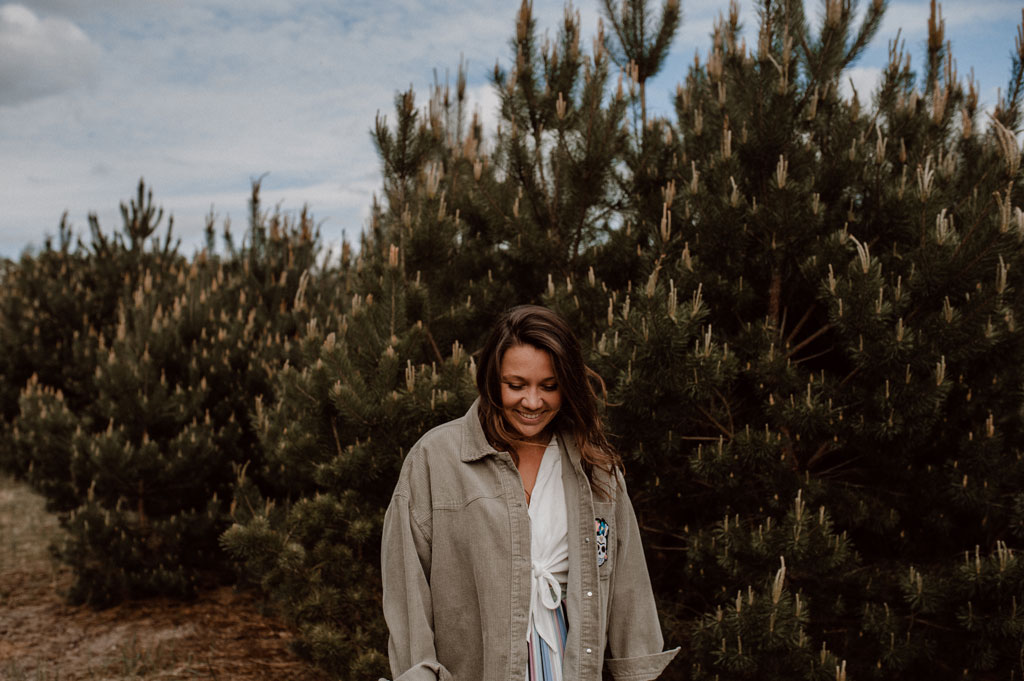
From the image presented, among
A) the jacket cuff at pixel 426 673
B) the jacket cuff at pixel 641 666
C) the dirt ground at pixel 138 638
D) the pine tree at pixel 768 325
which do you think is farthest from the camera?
the dirt ground at pixel 138 638

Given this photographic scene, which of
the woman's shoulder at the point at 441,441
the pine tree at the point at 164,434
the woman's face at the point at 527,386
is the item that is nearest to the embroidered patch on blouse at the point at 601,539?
the woman's face at the point at 527,386

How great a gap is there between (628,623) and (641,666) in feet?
0.42

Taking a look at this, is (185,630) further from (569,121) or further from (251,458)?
(569,121)

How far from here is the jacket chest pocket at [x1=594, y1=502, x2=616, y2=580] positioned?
2.22 m

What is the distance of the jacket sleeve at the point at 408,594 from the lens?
1.98 meters


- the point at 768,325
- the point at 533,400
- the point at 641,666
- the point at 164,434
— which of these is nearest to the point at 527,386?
the point at 533,400

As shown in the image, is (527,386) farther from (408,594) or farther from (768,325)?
(768,325)

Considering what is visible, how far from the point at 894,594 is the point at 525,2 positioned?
157 inches

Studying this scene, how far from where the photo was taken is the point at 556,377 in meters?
2.22

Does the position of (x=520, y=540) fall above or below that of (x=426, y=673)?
above

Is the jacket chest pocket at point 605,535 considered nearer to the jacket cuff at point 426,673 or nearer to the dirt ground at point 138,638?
the jacket cuff at point 426,673

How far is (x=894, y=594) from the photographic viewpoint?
4.00m

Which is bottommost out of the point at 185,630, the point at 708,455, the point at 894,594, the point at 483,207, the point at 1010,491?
the point at 185,630

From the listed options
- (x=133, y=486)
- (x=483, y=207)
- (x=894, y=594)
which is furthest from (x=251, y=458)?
(x=894, y=594)
